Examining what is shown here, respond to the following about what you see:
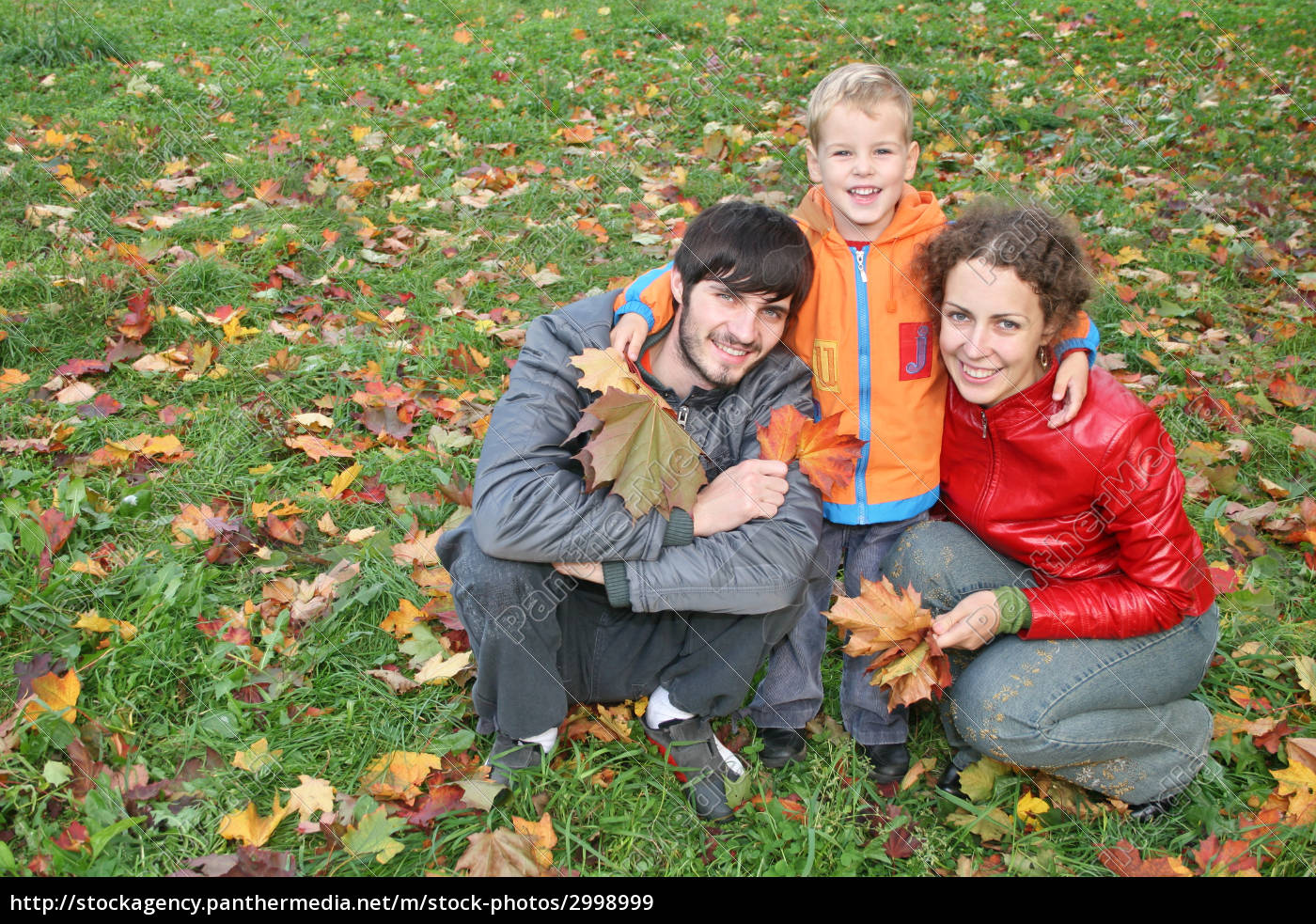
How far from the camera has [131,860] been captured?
2074mm

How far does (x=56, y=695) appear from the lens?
92.3 inches

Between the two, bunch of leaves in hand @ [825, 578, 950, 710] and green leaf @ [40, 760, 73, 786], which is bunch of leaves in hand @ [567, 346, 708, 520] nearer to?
bunch of leaves in hand @ [825, 578, 950, 710]

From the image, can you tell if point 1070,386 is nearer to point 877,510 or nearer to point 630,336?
point 877,510

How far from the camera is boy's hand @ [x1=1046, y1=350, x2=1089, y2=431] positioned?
2227 mm

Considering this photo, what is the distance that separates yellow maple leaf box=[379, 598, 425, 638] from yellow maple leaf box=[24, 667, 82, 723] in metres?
0.81

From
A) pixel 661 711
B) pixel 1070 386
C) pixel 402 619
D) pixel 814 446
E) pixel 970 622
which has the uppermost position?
pixel 1070 386

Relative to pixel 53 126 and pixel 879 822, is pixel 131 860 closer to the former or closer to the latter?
pixel 879 822

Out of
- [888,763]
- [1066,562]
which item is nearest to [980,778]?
[888,763]

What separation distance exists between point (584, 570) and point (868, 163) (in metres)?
1.39

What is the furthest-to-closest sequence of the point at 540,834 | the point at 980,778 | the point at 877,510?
the point at 877,510, the point at 980,778, the point at 540,834

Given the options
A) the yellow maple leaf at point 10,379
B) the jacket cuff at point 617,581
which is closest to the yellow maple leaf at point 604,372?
the jacket cuff at point 617,581

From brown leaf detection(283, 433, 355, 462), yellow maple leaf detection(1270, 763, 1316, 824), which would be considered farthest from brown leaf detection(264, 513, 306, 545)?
yellow maple leaf detection(1270, 763, 1316, 824)

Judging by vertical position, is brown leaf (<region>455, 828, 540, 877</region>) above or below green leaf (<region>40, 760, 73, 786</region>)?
below

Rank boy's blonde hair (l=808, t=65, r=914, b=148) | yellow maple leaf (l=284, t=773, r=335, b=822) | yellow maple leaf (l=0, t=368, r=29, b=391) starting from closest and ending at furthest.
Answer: yellow maple leaf (l=284, t=773, r=335, b=822) < boy's blonde hair (l=808, t=65, r=914, b=148) < yellow maple leaf (l=0, t=368, r=29, b=391)
